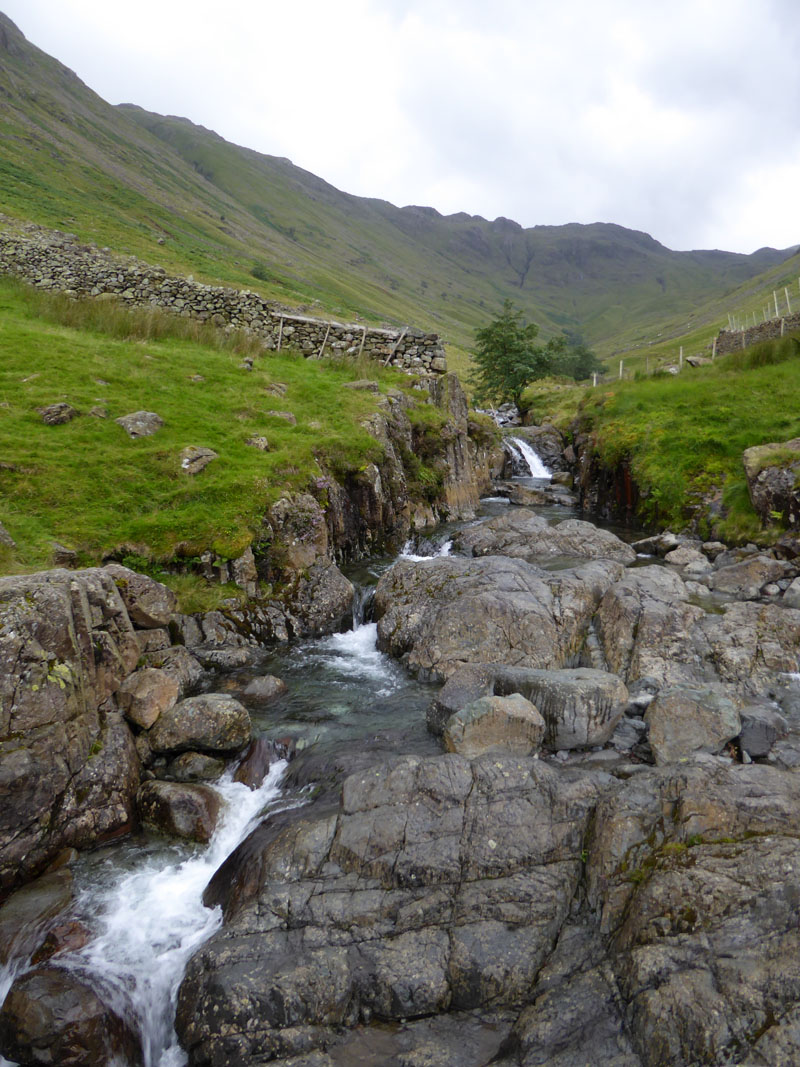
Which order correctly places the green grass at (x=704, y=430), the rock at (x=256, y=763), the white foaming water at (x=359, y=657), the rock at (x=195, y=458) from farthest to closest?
the green grass at (x=704, y=430) < the rock at (x=195, y=458) < the white foaming water at (x=359, y=657) < the rock at (x=256, y=763)

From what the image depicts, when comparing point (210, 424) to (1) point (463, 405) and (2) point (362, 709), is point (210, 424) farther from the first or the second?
(1) point (463, 405)

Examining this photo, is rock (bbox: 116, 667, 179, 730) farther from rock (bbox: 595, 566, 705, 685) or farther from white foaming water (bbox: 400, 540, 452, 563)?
white foaming water (bbox: 400, 540, 452, 563)

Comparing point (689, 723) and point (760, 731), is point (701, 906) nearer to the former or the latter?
point (689, 723)

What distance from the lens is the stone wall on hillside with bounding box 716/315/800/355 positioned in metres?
35.5

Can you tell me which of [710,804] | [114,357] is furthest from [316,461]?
[710,804]

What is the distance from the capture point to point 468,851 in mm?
6824

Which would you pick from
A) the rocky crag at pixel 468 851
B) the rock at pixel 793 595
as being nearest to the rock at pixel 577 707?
the rocky crag at pixel 468 851

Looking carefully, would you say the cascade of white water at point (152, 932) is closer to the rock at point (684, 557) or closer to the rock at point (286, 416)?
the rock at point (286, 416)

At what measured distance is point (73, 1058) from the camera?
18.2 ft

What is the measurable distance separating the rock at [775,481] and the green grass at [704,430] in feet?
3.07

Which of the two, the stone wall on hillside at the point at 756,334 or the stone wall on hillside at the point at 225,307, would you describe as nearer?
the stone wall on hillside at the point at 225,307

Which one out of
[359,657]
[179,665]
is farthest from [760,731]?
[179,665]

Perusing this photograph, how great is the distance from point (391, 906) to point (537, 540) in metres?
15.0

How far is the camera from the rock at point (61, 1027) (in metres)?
5.56
